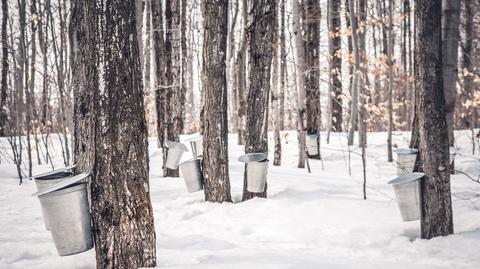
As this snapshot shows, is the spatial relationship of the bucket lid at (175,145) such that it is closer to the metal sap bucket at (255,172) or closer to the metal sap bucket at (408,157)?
the metal sap bucket at (255,172)

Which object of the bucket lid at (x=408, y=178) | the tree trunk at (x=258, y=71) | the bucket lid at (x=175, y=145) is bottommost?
the bucket lid at (x=408, y=178)

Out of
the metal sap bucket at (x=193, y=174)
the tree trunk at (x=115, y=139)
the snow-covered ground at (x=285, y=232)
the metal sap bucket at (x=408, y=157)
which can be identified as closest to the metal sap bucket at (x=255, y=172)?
the snow-covered ground at (x=285, y=232)

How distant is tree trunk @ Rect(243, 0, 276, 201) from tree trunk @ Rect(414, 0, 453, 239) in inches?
81.6

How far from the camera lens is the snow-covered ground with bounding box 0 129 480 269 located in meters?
2.84

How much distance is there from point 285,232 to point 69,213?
2102mm

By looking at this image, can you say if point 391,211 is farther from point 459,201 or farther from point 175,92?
point 175,92

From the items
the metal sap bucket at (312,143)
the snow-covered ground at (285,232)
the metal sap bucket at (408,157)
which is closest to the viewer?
the snow-covered ground at (285,232)

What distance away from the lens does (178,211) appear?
462 centimetres

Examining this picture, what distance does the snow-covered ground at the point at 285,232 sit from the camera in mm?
2844

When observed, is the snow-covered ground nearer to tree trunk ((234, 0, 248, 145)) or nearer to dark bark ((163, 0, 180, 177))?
dark bark ((163, 0, 180, 177))

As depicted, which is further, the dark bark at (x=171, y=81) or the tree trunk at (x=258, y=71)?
the dark bark at (x=171, y=81)

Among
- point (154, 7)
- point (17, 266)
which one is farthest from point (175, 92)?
point (17, 266)

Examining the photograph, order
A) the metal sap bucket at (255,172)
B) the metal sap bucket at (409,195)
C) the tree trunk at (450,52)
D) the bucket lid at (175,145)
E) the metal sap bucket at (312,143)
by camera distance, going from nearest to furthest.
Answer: the metal sap bucket at (409,195)
the metal sap bucket at (255,172)
the bucket lid at (175,145)
the tree trunk at (450,52)
the metal sap bucket at (312,143)

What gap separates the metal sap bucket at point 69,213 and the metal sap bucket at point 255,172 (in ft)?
7.79
